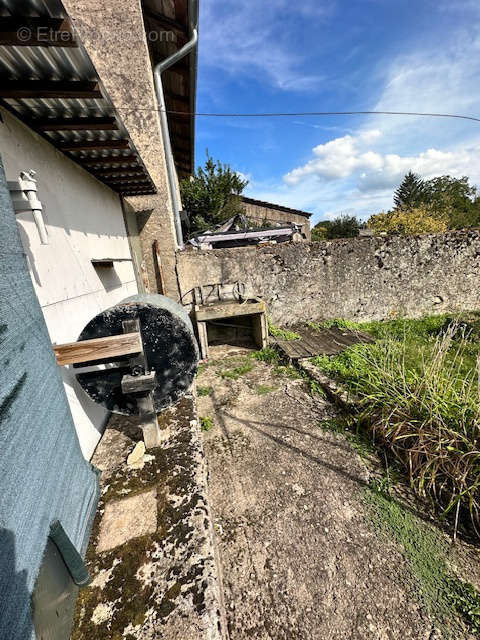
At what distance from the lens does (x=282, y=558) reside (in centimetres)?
184

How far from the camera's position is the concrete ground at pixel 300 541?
153 cm

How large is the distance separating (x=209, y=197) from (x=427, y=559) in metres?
19.0

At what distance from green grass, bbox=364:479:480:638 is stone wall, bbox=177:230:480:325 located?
15.5ft

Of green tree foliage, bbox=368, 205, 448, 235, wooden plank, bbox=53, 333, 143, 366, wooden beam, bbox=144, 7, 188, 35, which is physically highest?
wooden beam, bbox=144, 7, 188, 35

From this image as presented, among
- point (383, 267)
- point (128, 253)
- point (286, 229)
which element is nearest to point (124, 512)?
point (128, 253)

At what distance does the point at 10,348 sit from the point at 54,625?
114 centimetres

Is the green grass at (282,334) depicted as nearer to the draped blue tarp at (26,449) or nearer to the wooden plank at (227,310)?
the wooden plank at (227,310)

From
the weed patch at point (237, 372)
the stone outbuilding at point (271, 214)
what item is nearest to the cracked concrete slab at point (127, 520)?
the weed patch at point (237, 372)

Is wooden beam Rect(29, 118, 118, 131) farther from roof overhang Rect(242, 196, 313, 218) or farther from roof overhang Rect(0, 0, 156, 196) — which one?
roof overhang Rect(242, 196, 313, 218)

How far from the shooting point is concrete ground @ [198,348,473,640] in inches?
60.1

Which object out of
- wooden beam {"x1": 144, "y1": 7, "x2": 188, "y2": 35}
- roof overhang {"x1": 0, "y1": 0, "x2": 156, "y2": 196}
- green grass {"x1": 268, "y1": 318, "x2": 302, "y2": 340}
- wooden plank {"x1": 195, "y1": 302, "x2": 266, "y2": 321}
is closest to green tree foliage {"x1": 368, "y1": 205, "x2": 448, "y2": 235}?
green grass {"x1": 268, "y1": 318, "x2": 302, "y2": 340}

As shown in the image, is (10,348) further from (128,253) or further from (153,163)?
(153,163)

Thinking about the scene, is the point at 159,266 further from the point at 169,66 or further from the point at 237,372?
the point at 169,66

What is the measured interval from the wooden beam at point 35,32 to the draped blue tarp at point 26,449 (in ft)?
2.58
